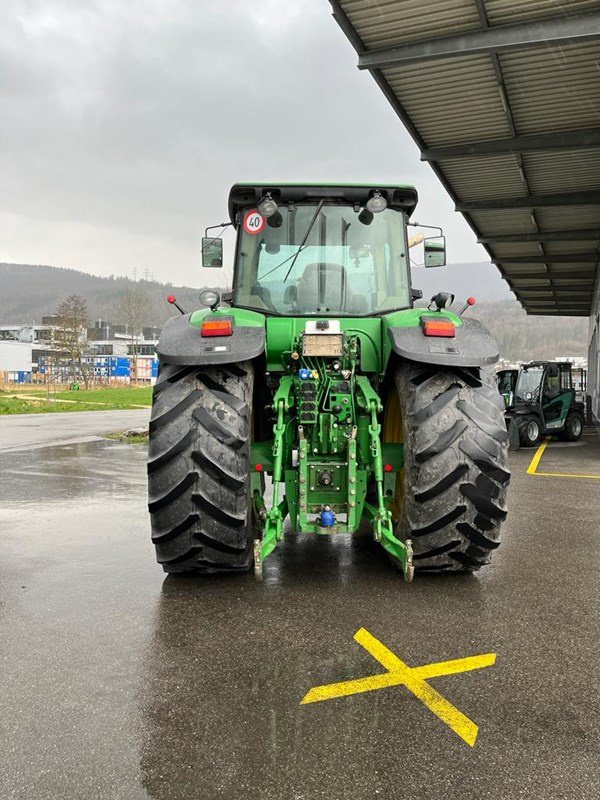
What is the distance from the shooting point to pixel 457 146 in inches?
516

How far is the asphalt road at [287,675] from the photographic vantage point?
244cm

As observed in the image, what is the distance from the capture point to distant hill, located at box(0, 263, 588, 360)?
235 ft

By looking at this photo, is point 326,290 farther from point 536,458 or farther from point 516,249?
point 516,249

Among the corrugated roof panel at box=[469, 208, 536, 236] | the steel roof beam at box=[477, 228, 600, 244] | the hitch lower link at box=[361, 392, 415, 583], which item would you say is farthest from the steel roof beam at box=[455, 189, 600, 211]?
the hitch lower link at box=[361, 392, 415, 583]

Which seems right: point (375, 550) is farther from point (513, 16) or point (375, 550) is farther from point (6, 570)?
point (513, 16)

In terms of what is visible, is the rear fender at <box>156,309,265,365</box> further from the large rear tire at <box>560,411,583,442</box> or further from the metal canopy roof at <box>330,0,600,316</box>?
the large rear tire at <box>560,411,583,442</box>

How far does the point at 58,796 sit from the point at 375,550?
354 cm

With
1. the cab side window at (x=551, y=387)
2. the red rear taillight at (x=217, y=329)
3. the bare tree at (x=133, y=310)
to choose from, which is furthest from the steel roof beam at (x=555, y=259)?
the bare tree at (x=133, y=310)

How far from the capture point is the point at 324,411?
4.52 meters

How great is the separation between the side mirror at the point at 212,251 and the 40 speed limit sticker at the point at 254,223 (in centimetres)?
67

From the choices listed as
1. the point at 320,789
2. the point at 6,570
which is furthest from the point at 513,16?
the point at 320,789

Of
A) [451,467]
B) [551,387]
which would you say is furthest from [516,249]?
[451,467]

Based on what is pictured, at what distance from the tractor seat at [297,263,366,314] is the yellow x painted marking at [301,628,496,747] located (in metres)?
2.48

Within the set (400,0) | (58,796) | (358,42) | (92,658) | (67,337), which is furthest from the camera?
(67,337)
